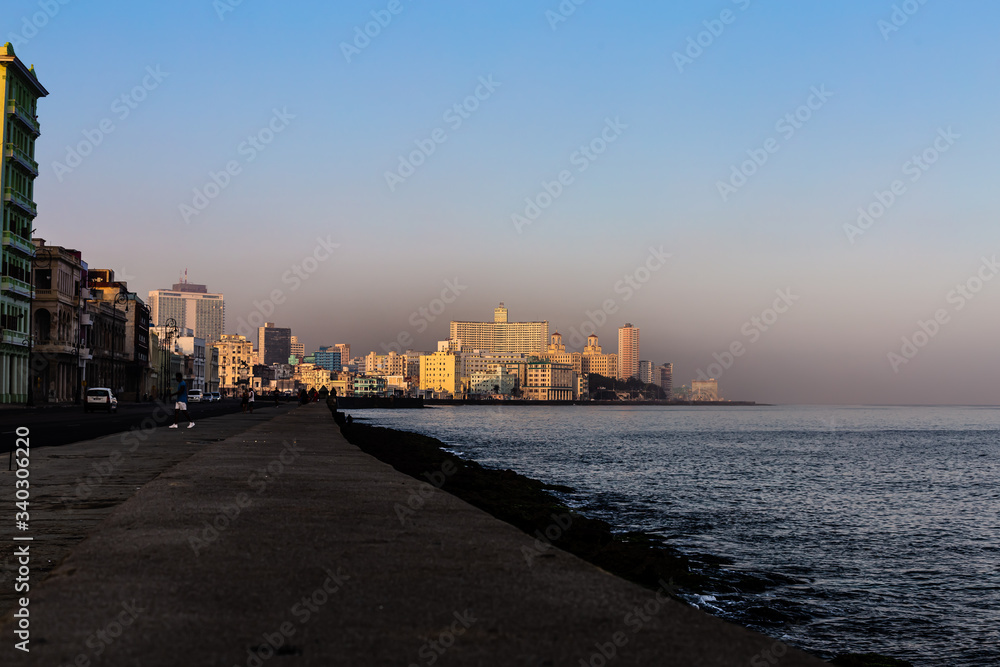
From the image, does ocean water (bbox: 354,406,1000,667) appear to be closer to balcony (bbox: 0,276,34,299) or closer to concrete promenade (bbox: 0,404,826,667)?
concrete promenade (bbox: 0,404,826,667)

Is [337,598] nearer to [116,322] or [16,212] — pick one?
[16,212]

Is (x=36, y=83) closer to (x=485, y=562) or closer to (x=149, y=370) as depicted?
(x=149, y=370)

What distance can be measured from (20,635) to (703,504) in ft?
88.3

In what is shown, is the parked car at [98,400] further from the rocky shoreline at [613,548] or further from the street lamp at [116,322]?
the street lamp at [116,322]

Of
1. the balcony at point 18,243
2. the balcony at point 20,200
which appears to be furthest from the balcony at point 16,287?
the balcony at point 20,200

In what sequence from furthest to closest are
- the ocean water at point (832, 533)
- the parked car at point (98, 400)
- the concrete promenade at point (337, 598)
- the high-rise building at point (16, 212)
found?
the high-rise building at point (16, 212)
the parked car at point (98, 400)
the ocean water at point (832, 533)
the concrete promenade at point (337, 598)

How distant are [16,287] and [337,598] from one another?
83.9m

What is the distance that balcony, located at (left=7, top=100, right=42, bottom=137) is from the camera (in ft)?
247

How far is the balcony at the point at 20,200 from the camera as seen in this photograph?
248 feet

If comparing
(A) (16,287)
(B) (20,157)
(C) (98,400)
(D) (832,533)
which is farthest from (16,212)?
(D) (832,533)

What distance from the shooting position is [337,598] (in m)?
4.90

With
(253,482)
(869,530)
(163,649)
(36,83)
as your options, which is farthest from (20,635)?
(36,83)

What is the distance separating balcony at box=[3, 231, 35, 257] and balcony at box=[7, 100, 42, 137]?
993cm

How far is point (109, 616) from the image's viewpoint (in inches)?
172
